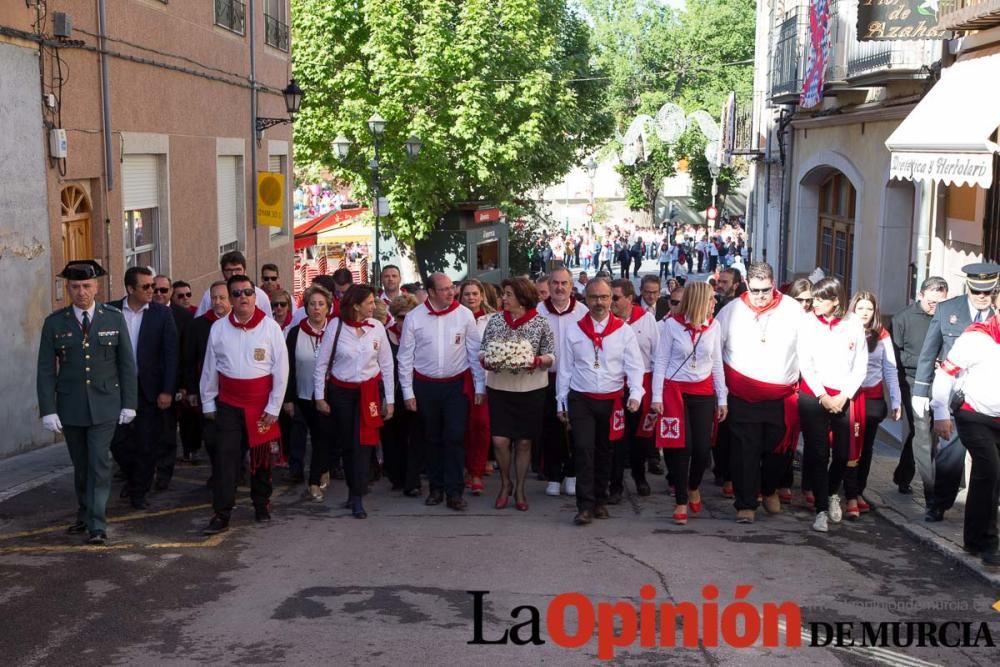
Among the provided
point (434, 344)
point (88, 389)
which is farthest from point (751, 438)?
point (88, 389)

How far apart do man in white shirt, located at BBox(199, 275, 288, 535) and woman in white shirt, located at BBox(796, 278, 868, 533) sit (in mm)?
3872

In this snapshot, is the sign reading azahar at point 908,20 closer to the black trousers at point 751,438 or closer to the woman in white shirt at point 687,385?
the woman in white shirt at point 687,385

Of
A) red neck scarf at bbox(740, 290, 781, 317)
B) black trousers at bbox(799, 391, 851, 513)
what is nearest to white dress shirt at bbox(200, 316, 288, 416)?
red neck scarf at bbox(740, 290, 781, 317)

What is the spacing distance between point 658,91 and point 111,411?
63.1 m

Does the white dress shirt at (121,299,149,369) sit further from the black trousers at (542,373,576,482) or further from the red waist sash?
the red waist sash

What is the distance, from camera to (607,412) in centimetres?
909

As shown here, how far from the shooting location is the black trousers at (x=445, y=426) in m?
9.59

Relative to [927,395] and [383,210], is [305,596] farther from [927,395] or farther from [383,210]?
[383,210]

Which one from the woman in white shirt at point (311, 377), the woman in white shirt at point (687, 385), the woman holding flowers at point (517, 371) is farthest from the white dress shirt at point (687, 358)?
the woman in white shirt at point (311, 377)

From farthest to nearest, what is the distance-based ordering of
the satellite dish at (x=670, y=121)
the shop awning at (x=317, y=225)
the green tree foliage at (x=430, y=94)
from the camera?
1. the satellite dish at (x=670, y=121)
2. the shop awning at (x=317, y=225)
3. the green tree foliage at (x=430, y=94)

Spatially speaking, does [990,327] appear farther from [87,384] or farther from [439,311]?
[87,384]

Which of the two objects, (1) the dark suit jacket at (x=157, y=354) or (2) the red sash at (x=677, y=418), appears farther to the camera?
(1) the dark suit jacket at (x=157, y=354)

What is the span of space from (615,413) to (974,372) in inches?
104

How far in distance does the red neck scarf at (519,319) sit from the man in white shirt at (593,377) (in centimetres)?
31
